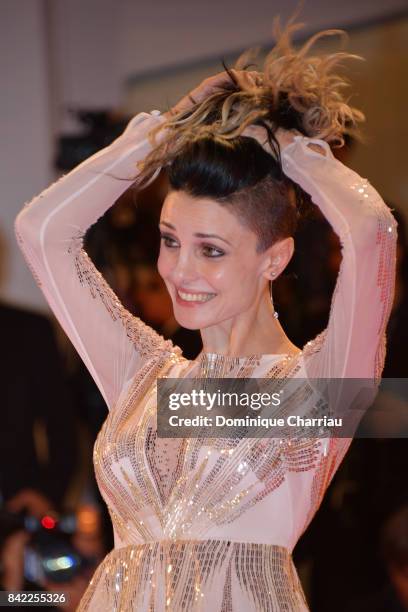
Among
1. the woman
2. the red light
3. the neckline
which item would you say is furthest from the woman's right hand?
the red light

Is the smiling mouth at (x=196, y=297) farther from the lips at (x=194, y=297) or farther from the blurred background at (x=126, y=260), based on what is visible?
the blurred background at (x=126, y=260)

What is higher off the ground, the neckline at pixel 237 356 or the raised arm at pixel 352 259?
the raised arm at pixel 352 259

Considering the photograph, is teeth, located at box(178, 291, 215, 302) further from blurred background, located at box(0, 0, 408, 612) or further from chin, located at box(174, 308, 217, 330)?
blurred background, located at box(0, 0, 408, 612)

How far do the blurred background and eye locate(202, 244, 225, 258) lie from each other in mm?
247

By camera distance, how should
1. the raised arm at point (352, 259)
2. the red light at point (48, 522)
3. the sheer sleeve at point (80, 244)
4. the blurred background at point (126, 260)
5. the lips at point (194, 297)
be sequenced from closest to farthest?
the raised arm at point (352, 259) → the lips at point (194, 297) → the sheer sleeve at point (80, 244) → the red light at point (48, 522) → the blurred background at point (126, 260)

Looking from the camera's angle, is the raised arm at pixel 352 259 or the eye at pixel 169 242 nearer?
the raised arm at pixel 352 259

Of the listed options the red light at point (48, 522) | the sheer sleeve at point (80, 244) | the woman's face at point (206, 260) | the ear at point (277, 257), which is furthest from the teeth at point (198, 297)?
the red light at point (48, 522)

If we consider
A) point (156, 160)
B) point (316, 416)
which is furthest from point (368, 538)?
point (156, 160)

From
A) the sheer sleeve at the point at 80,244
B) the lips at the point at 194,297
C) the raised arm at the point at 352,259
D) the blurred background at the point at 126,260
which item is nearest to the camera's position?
the raised arm at the point at 352,259

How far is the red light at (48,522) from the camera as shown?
2718mm

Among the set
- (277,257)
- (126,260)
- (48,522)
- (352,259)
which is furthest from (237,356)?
(126,260)

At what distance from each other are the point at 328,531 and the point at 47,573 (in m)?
0.96

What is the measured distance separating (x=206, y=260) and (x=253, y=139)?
223mm

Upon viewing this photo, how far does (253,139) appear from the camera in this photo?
1900mm
